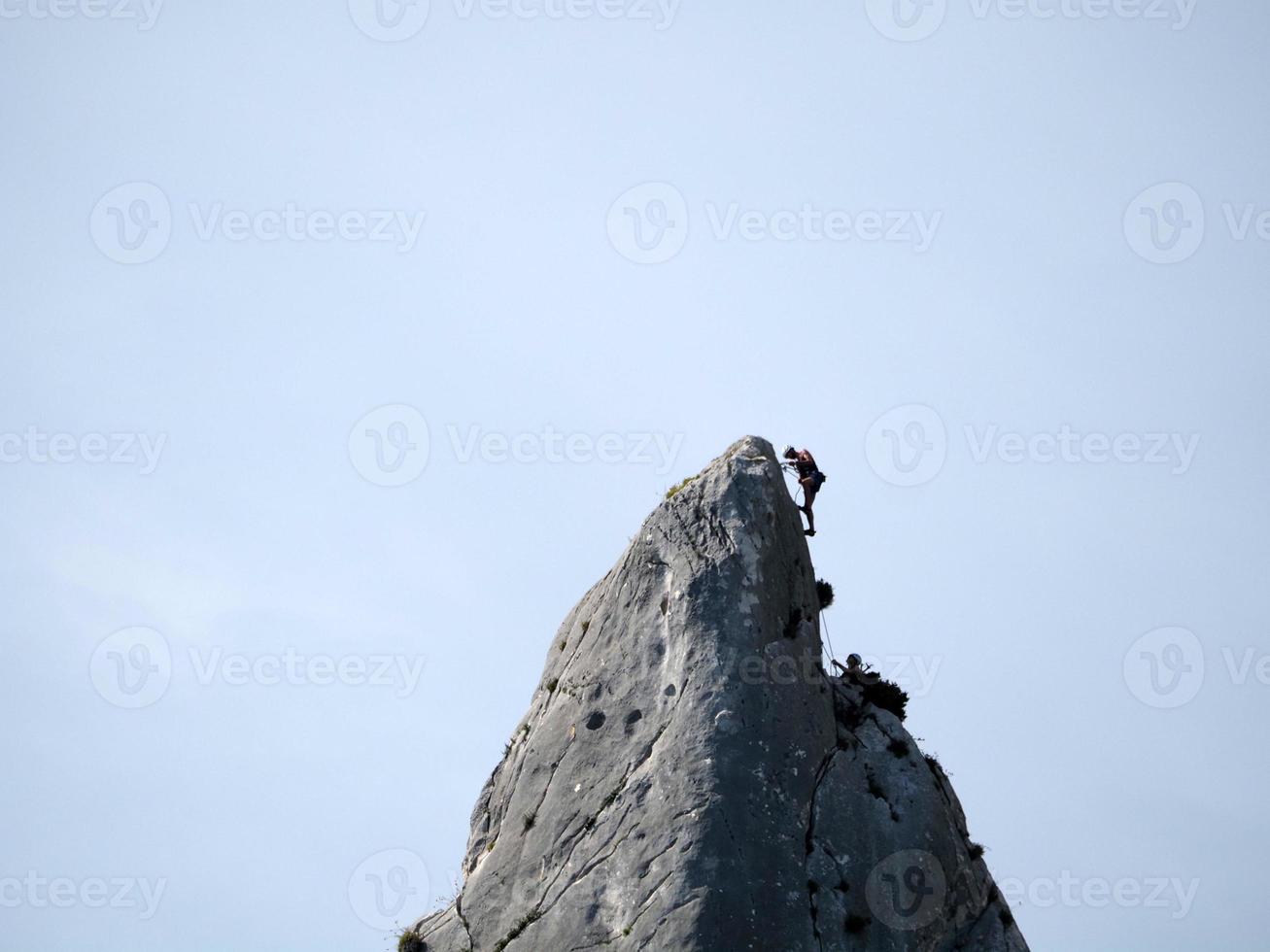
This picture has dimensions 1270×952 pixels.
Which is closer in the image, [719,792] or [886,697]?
[719,792]

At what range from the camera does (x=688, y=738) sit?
1026 inches

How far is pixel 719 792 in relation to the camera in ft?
83.1

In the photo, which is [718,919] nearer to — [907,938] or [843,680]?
[907,938]

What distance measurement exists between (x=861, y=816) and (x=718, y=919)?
3950 millimetres

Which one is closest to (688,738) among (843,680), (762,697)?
(762,697)
